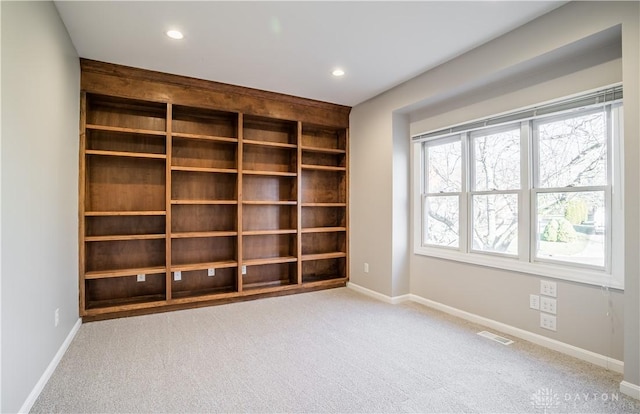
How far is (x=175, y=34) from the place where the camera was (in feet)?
8.90

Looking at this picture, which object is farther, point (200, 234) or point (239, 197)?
point (239, 197)

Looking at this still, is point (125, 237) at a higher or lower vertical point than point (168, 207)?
lower

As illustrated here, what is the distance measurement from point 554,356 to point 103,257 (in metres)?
4.37

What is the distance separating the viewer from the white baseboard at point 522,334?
2.37 meters

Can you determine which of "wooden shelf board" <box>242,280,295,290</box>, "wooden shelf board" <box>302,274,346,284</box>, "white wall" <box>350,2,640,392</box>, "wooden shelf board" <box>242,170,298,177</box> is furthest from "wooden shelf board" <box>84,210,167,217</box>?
"white wall" <box>350,2,640,392</box>

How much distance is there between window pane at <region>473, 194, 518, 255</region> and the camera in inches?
123

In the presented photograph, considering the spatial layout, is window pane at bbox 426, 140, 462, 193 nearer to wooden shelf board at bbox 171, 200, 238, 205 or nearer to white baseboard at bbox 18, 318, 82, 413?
wooden shelf board at bbox 171, 200, 238, 205

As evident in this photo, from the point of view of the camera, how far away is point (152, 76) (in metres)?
3.51

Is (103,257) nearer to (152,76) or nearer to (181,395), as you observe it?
(152,76)

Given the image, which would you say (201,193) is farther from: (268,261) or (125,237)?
(268,261)

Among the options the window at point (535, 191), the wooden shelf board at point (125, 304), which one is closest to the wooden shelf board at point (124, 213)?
the wooden shelf board at point (125, 304)

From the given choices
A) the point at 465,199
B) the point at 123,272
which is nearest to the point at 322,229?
the point at 465,199

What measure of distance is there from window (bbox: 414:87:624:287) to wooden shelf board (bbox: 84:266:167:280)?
10.1 ft

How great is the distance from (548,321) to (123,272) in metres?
4.02
